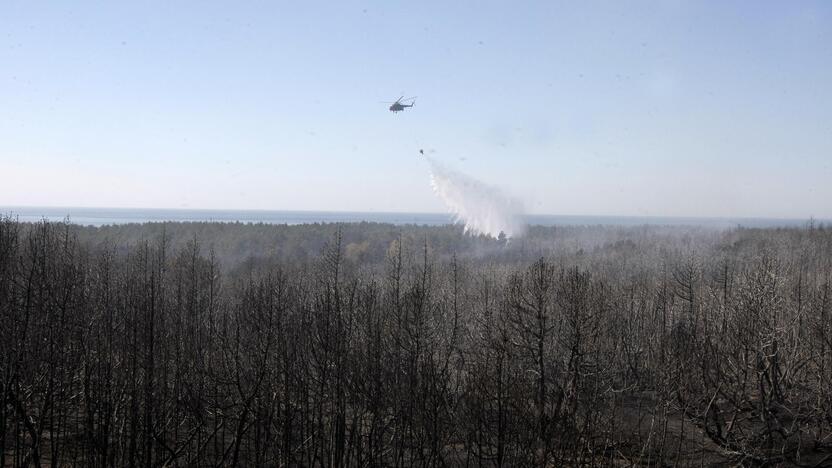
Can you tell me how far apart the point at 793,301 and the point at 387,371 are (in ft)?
84.1

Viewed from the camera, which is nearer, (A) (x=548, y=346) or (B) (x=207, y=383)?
(B) (x=207, y=383)

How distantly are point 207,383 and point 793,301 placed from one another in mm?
30432

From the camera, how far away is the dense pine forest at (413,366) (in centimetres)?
1470

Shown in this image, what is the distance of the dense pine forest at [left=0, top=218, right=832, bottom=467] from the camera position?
14703 millimetres

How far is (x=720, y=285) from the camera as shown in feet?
142

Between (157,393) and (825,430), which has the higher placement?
(157,393)

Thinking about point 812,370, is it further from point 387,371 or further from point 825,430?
point 387,371

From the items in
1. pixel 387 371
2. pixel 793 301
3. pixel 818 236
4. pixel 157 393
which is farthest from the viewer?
pixel 818 236

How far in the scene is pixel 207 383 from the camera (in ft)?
69.5

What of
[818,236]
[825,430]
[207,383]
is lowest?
[825,430]

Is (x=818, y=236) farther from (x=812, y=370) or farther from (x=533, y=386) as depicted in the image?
(x=533, y=386)

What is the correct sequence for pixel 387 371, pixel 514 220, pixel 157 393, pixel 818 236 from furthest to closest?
pixel 818 236 < pixel 514 220 < pixel 387 371 < pixel 157 393

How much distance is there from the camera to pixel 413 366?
55.7 ft

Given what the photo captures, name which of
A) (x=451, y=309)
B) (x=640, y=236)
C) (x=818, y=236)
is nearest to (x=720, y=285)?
(x=451, y=309)
